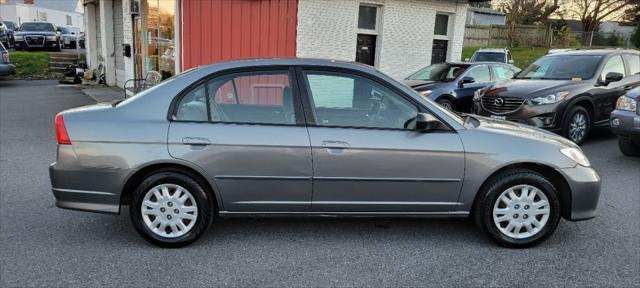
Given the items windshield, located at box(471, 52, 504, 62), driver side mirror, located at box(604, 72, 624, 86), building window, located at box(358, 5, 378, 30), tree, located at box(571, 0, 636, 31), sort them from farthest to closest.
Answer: tree, located at box(571, 0, 636, 31) < windshield, located at box(471, 52, 504, 62) < building window, located at box(358, 5, 378, 30) < driver side mirror, located at box(604, 72, 624, 86)

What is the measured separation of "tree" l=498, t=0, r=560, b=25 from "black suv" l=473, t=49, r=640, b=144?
2928cm

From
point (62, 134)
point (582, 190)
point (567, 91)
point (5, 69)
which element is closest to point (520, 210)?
point (582, 190)

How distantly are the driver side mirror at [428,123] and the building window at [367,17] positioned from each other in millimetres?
8579

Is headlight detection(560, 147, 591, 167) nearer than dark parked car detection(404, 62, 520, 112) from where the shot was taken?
Yes

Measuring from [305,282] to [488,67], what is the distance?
9153 millimetres

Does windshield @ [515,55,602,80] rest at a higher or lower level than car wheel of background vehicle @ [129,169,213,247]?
higher

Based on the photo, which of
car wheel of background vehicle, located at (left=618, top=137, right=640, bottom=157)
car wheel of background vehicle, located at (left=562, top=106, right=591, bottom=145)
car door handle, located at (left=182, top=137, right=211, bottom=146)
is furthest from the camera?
car wheel of background vehicle, located at (left=562, top=106, right=591, bottom=145)

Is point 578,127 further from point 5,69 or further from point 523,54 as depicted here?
point 523,54

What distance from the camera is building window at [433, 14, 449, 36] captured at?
44.0ft

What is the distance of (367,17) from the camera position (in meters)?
12.3

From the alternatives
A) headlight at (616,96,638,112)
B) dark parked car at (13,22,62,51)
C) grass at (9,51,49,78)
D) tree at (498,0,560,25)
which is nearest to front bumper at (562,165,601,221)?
headlight at (616,96,638,112)

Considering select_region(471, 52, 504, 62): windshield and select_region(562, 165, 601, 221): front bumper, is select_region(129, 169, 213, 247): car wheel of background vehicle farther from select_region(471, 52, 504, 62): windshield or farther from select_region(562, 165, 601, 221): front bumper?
select_region(471, 52, 504, 62): windshield

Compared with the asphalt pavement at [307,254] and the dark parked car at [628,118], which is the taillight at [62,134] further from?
the dark parked car at [628,118]

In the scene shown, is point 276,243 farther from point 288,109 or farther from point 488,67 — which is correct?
point 488,67
